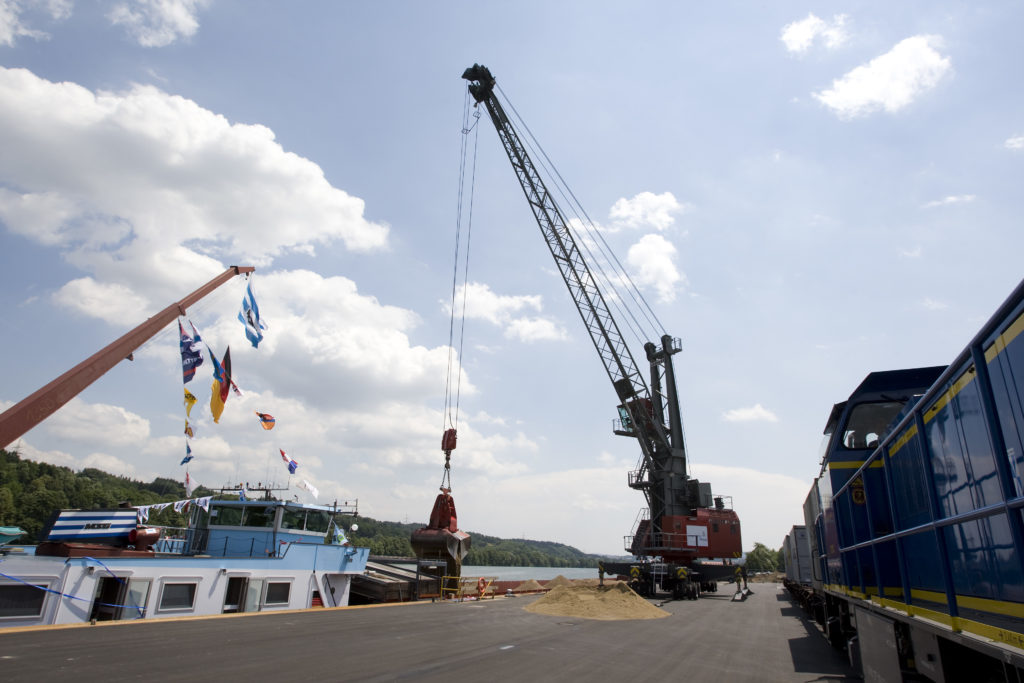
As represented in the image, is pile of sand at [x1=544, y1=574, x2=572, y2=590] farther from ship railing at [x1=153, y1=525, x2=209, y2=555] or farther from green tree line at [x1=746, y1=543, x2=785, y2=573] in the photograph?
green tree line at [x1=746, y1=543, x2=785, y2=573]

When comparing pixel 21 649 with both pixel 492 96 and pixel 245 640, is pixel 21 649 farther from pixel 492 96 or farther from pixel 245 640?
pixel 492 96

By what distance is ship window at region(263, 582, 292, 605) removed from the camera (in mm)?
17156

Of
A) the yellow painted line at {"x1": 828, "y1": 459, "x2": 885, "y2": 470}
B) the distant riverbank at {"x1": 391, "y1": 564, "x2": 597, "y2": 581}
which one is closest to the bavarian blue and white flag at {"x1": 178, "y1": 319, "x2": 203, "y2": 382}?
the yellow painted line at {"x1": 828, "y1": 459, "x2": 885, "y2": 470}

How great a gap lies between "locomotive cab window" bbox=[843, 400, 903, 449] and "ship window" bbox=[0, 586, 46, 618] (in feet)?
58.3

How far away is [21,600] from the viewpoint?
1177cm

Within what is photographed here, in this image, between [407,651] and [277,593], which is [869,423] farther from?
[277,593]

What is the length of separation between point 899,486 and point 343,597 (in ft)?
63.4

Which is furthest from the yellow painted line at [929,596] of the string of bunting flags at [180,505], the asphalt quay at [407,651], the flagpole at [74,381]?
the string of bunting flags at [180,505]

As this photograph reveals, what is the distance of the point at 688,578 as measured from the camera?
29.0m

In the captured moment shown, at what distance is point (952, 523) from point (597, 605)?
698 inches

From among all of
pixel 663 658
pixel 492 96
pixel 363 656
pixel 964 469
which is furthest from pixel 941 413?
pixel 492 96

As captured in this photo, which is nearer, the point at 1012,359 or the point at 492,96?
the point at 1012,359

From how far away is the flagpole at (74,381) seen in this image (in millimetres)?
10375

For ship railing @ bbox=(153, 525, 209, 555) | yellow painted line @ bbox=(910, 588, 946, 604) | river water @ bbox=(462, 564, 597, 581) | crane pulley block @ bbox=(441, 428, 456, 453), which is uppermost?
crane pulley block @ bbox=(441, 428, 456, 453)
